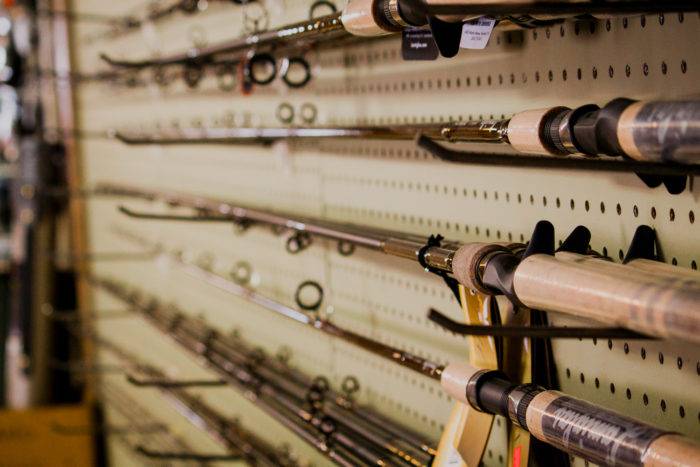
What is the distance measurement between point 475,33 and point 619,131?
1.31 ft

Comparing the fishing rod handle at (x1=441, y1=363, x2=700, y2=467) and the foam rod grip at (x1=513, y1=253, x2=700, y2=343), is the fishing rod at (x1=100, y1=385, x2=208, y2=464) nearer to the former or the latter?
the fishing rod handle at (x1=441, y1=363, x2=700, y2=467)

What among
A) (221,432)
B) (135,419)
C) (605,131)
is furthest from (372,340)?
(135,419)

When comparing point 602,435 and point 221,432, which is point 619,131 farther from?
point 221,432

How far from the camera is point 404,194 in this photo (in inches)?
83.3

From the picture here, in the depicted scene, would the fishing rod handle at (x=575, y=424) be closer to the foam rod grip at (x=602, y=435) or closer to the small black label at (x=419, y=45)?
the foam rod grip at (x=602, y=435)


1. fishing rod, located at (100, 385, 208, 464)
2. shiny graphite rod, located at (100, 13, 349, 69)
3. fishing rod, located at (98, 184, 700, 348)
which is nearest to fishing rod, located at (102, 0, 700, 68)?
shiny graphite rod, located at (100, 13, 349, 69)

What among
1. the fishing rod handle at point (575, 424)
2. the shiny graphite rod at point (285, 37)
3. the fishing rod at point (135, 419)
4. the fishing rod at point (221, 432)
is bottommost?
the fishing rod at point (135, 419)

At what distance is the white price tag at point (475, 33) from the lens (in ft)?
4.66

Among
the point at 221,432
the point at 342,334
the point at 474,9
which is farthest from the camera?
the point at 221,432

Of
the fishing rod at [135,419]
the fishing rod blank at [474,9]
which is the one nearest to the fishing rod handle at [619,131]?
the fishing rod blank at [474,9]

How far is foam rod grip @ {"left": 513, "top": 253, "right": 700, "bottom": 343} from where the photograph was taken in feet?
3.26

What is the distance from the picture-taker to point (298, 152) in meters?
2.59

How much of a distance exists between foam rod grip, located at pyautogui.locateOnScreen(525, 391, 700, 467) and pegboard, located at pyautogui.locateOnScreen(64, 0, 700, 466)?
0.82 ft

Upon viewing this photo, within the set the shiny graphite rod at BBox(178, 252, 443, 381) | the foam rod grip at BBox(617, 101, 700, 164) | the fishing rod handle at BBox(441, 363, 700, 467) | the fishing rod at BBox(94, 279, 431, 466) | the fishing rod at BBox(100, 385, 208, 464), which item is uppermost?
Answer: the foam rod grip at BBox(617, 101, 700, 164)
